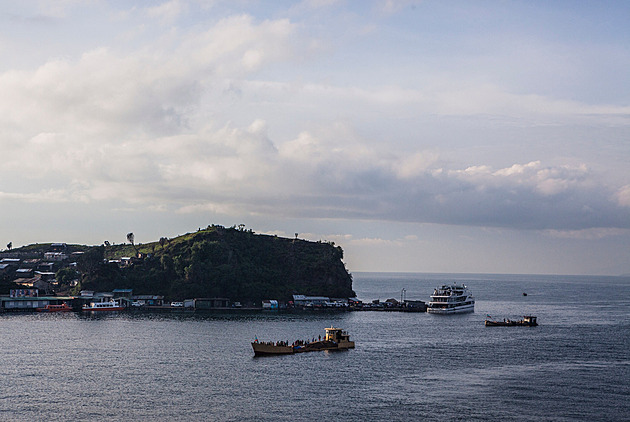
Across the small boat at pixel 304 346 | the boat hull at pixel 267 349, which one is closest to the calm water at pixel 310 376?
the boat hull at pixel 267 349

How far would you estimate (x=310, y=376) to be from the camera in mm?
108938

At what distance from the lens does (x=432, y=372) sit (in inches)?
4414

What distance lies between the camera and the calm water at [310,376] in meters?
85.4

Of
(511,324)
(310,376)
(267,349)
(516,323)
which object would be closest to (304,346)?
(267,349)

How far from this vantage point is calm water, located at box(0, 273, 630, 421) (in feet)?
280

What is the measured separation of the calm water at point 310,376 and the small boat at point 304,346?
3.74m

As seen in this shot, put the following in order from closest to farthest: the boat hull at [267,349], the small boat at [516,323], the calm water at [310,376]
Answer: the calm water at [310,376] → the boat hull at [267,349] → the small boat at [516,323]

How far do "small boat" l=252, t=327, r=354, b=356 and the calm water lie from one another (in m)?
3.74

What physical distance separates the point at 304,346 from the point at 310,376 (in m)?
28.9

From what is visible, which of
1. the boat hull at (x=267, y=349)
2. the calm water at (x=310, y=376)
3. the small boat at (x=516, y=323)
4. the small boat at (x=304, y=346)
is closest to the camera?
the calm water at (x=310, y=376)

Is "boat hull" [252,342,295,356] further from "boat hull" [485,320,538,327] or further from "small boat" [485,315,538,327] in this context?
"small boat" [485,315,538,327]

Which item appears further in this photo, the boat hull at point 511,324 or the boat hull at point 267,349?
the boat hull at point 511,324

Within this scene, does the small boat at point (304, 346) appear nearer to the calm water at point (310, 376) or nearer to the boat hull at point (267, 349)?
the boat hull at point (267, 349)

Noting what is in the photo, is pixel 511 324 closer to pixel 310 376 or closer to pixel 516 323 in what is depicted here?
pixel 516 323
